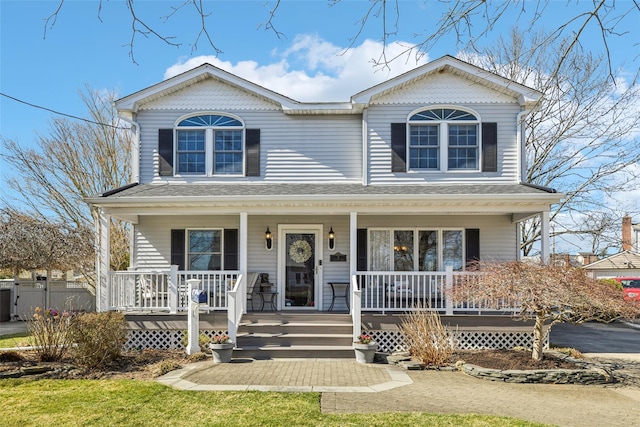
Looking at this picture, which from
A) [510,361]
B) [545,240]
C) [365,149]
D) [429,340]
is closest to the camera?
[510,361]

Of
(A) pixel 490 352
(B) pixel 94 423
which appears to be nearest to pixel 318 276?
(A) pixel 490 352

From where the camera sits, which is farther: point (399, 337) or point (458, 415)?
point (399, 337)

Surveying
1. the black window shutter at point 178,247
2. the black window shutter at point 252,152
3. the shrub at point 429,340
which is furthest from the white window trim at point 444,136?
the black window shutter at point 178,247

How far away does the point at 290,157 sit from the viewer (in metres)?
12.8

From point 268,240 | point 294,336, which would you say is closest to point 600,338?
point 294,336

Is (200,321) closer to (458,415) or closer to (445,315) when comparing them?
(445,315)

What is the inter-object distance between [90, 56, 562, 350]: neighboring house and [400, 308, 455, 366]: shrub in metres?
2.32

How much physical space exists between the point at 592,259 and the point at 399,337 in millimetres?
26992

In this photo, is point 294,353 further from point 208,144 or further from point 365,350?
point 208,144

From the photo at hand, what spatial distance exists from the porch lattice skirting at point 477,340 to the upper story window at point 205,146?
18.4 ft

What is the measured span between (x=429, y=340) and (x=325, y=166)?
5554 millimetres

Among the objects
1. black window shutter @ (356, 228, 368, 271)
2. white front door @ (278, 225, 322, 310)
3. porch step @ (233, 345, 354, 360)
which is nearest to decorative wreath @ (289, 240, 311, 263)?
white front door @ (278, 225, 322, 310)

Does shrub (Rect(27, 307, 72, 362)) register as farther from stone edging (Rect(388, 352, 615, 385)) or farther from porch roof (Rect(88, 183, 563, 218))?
stone edging (Rect(388, 352, 615, 385))

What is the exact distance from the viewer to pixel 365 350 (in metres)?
9.38
